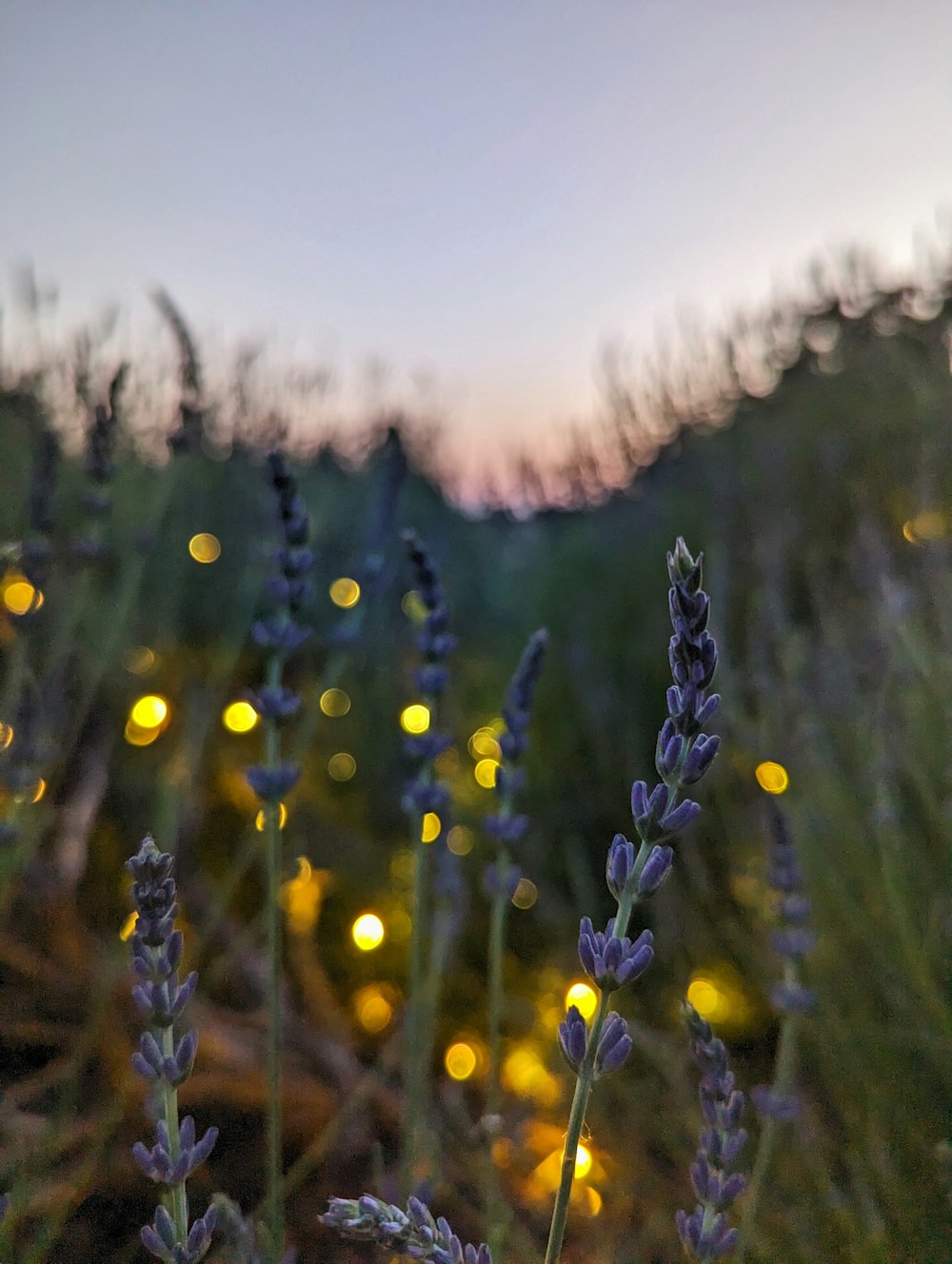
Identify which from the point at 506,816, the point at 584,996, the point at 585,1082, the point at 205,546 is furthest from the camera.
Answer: the point at 205,546

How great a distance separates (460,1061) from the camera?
220 cm

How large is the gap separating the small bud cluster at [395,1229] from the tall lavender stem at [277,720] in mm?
354

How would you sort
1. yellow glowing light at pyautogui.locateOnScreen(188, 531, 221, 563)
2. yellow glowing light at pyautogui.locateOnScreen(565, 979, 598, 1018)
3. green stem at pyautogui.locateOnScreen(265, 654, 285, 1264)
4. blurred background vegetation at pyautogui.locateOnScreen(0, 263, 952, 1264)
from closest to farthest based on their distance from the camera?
1. green stem at pyautogui.locateOnScreen(265, 654, 285, 1264)
2. blurred background vegetation at pyautogui.locateOnScreen(0, 263, 952, 1264)
3. yellow glowing light at pyautogui.locateOnScreen(565, 979, 598, 1018)
4. yellow glowing light at pyautogui.locateOnScreen(188, 531, 221, 563)

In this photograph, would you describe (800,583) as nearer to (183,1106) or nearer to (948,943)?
(948,943)

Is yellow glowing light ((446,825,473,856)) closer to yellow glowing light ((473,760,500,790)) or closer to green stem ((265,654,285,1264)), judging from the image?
yellow glowing light ((473,760,500,790))

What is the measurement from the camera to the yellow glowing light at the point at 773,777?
6.82 ft

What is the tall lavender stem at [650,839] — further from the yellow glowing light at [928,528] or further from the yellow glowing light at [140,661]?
the yellow glowing light at [140,661]

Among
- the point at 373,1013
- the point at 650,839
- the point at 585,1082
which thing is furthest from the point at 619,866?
the point at 373,1013

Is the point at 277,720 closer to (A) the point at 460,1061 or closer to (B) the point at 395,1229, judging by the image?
(B) the point at 395,1229

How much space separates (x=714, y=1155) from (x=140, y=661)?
2788 millimetres

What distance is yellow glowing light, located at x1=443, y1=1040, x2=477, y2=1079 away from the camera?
216 centimetres

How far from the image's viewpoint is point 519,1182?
1871 millimetres

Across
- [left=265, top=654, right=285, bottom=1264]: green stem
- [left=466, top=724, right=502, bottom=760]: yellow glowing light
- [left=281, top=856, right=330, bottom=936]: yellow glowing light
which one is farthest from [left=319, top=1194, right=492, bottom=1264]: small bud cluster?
[left=466, top=724, right=502, bottom=760]: yellow glowing light

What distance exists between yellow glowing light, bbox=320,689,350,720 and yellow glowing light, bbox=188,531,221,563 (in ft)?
2.89
